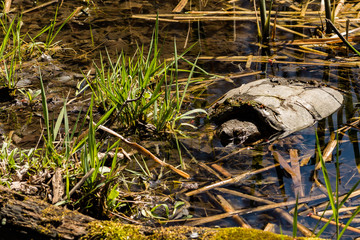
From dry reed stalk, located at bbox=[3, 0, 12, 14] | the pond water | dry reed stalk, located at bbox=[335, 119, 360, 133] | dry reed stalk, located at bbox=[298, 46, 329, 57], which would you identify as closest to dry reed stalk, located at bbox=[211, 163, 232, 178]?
the pond water

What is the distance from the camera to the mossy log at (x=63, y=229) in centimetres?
191

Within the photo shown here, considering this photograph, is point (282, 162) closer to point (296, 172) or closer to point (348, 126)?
point (296, 172)

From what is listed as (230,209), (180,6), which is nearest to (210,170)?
(230,209)

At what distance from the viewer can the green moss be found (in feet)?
6.33

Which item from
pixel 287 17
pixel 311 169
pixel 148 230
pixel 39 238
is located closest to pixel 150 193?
pixel 148 230

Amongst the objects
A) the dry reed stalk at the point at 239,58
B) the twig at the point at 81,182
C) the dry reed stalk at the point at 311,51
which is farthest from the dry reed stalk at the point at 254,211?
the dry reed stalk at the point at 311,51

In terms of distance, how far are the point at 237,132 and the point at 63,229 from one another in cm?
185

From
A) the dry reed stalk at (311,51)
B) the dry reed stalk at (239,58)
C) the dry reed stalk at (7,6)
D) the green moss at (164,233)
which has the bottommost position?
the green moss at (164,233)

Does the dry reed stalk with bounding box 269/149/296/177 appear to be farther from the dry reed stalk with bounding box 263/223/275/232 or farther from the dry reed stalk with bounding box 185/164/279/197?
the dry reed stalk with bounding box 263/223/275/232

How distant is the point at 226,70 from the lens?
15.3 feet

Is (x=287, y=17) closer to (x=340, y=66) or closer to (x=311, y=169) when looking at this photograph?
(x=340, y=66)

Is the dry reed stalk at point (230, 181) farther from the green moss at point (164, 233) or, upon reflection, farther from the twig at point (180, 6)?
the twig at point (180, 6)

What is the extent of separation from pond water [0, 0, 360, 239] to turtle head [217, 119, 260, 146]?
0.25 feet

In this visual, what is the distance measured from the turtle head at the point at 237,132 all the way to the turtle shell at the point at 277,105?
0.40 ft
